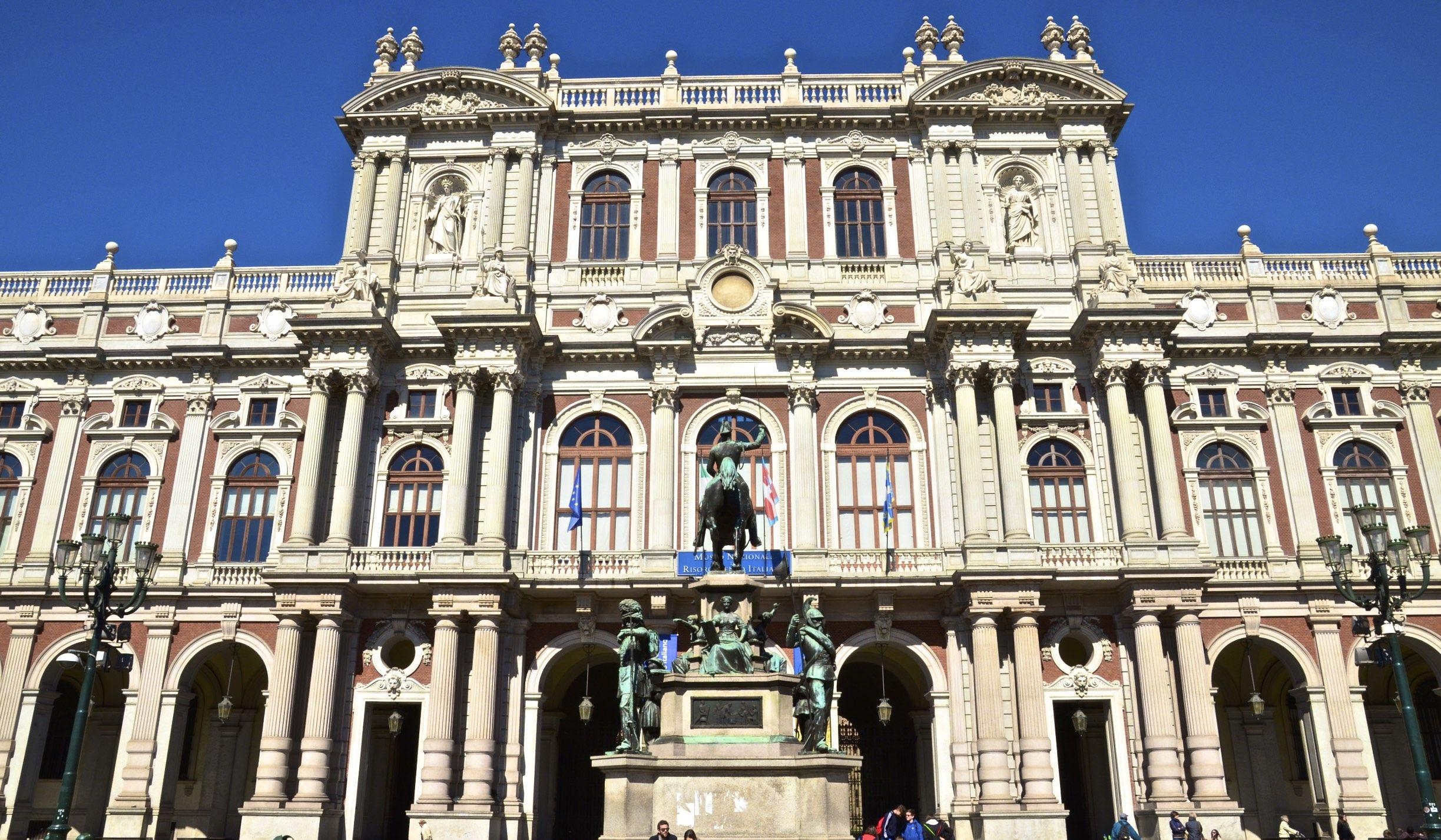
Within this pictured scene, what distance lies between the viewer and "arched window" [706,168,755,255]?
3659 cm

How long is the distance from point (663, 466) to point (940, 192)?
12.6 meters

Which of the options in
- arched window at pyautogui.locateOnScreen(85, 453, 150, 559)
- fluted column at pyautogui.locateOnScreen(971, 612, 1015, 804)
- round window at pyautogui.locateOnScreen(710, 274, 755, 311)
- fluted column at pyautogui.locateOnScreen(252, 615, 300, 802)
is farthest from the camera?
round window at pyautogui.locateOnScreen(710, 274, 755, 311)

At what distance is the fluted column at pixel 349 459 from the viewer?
31.7 meters

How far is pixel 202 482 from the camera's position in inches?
1336

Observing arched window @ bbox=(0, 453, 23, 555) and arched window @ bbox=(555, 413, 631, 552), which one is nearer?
arched window @ bbox=(555, 413, 631, 552)

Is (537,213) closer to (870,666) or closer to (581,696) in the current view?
(581,696)

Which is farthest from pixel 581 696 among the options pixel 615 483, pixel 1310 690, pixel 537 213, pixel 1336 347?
pixel 1336 347

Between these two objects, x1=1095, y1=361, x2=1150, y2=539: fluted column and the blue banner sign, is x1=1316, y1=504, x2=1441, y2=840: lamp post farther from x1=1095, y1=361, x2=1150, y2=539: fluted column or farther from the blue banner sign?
the blue banner sign

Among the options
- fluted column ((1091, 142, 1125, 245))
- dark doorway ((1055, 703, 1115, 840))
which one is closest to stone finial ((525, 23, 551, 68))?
fluted column ((1091, 142, 1125, 245))

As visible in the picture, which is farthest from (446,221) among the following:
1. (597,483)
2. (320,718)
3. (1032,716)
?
(1032,716)

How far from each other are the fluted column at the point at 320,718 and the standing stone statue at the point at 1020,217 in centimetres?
2332

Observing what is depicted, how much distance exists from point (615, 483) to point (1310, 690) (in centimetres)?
2024

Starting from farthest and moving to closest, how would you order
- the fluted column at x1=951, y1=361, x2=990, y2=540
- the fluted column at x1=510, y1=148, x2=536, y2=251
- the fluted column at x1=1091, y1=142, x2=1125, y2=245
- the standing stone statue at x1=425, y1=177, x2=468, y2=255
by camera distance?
the standing stone statue at x1=425, y1=177, x2=468, y2=255 → the fluted column at x1=510, y1=148, x2=536, y2=251 → the fluted column at x1=1091, y1=142, x2=1125, y2=245 → the fluted column at x1=951, y1=361, x2=990, y2=540

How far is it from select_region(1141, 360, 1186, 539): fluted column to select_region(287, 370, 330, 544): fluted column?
23.7m
